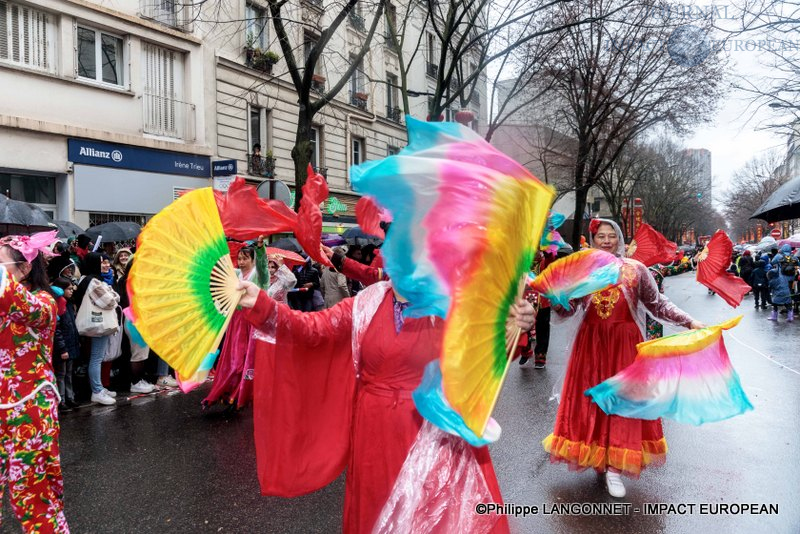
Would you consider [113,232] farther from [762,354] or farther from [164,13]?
[762,354]

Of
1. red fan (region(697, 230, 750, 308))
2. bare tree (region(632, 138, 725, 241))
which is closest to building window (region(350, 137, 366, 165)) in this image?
red fan (region(697, 230, 750, 308))

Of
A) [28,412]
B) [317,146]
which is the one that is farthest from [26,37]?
[28,412]

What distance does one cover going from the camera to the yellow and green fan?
195cm

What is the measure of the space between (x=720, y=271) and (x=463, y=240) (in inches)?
146

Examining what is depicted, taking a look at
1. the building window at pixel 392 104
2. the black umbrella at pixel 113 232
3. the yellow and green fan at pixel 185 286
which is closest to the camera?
the yellow and green fan at pixel 185 286

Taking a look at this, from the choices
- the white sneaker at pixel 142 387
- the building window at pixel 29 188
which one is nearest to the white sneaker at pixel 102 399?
the white sneaker at pixel 142 387

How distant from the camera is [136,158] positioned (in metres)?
14.2

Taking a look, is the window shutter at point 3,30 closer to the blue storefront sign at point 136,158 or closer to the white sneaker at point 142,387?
the blue storefront sign at point 136,158

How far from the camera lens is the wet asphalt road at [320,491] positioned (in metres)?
3.77

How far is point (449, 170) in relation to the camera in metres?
1.73

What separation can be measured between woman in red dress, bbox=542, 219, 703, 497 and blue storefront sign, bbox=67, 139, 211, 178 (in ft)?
40.2

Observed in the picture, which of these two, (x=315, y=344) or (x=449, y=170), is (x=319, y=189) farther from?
(x=449, y=170)

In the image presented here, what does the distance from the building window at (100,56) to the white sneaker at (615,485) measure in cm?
1392

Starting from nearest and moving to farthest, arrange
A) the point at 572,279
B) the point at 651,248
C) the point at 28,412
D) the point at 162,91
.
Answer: the point at 28,412, the point at 572,279, the point at 651,248, the point at 162,91
